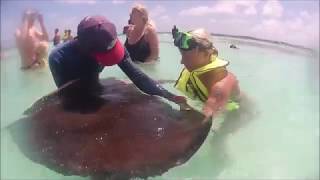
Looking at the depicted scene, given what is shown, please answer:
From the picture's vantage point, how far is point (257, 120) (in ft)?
6.23

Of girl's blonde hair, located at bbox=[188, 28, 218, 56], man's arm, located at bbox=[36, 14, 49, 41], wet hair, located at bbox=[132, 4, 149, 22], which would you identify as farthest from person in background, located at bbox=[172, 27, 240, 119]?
man's arm, located at bbox=[36, 14, 49, 41]

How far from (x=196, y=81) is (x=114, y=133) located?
11.5 inches

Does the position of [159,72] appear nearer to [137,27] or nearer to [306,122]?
[137,27]

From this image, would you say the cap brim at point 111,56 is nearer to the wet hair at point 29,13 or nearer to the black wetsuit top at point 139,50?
the black wetsuit top at point 139,50

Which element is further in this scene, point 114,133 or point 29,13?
point 29,13

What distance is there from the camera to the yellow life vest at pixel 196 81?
1790 mm

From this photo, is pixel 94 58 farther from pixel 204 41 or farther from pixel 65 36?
pixel 204 41

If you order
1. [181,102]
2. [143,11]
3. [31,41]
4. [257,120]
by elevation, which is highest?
[143,11]

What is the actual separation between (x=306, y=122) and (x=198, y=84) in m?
0.40

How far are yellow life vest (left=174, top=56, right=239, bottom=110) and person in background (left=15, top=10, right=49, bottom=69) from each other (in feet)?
1.43


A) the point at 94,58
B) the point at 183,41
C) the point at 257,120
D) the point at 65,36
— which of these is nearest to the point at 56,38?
the point at 65,36

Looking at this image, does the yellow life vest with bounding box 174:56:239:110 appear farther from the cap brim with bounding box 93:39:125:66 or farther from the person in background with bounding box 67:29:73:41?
the person in background with bounding box 67:29:73:41

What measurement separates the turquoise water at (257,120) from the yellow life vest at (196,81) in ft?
0.09

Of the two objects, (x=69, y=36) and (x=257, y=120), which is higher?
(x=69, y=36)
